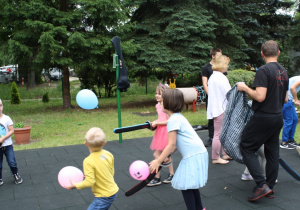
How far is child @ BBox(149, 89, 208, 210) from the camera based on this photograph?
294 centimetres

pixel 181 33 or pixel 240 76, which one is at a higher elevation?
pixel 181 33

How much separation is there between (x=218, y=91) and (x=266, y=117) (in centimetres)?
154

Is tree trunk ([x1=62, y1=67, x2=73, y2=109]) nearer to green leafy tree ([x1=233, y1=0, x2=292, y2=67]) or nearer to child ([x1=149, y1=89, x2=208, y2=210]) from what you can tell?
green leafy tree ([x1=233, y1=0, x2=292, y2=67])

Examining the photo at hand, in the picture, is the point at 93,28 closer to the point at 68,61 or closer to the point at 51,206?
the point at 68,61

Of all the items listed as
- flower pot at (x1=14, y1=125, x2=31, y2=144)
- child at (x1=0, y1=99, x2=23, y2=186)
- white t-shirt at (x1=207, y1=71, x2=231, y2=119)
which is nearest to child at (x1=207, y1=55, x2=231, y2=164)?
white t-shirt at (x1=207, y1=71, x2=231, y2=119)

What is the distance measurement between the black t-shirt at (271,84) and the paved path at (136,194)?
1161 millimetres

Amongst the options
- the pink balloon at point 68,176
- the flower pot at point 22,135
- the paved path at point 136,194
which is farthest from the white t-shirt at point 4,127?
the flower pot at point 22,135

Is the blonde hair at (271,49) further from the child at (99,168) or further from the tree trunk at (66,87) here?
the tree trunk at (66,87)

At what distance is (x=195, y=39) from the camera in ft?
44.7

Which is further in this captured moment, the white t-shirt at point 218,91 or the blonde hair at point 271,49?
the white t-shirt at point 218,91

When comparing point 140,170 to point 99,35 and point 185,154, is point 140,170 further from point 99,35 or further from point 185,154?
point 99,35

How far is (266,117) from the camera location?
3.48 m

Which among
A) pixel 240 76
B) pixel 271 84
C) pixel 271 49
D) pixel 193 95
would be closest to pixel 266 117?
pixel 271 84

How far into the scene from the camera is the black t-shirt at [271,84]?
3.42 metres
